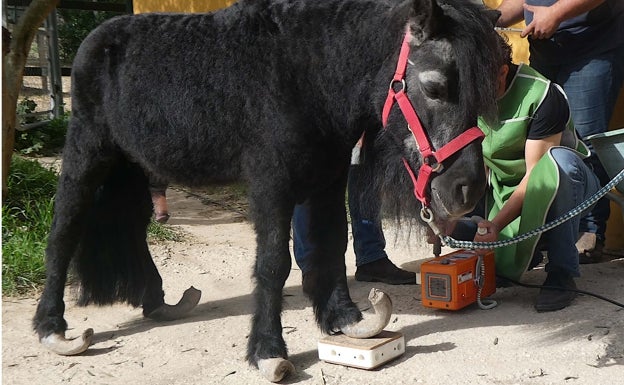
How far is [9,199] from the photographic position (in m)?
5.53

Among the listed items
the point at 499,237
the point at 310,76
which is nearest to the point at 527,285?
the point at 499,237

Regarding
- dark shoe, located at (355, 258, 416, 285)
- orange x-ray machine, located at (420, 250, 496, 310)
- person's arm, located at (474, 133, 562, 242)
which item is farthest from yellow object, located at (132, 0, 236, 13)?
orange x-ray machine, located at (420, 250, 496, 310)

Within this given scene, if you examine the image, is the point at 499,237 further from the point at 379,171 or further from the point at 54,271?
the point at 54,271

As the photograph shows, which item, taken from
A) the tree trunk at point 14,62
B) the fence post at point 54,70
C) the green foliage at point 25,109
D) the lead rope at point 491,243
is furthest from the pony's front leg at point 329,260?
the fence post at point 54,70

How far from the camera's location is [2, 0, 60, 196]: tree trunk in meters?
5.19

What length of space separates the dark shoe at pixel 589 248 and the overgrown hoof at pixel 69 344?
314 cm

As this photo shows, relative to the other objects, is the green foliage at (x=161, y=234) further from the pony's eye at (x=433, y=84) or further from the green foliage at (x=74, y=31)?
the green foliage at (x=74, y=31)

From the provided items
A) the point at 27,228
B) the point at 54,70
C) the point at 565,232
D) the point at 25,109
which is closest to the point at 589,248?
the point at 565,232

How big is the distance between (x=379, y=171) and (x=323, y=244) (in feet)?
1.84

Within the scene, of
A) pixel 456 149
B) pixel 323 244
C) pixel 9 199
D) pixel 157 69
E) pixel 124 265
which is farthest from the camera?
pixel 9 199

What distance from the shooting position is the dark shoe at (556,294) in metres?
3.77

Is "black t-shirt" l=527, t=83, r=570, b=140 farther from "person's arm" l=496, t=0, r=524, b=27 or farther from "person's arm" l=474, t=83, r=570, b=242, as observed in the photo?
"person's arm" l=496, t=0, r=524, b=27

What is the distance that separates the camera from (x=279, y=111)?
3014 mm

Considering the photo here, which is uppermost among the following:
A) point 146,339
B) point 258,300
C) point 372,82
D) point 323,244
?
point 372,82
